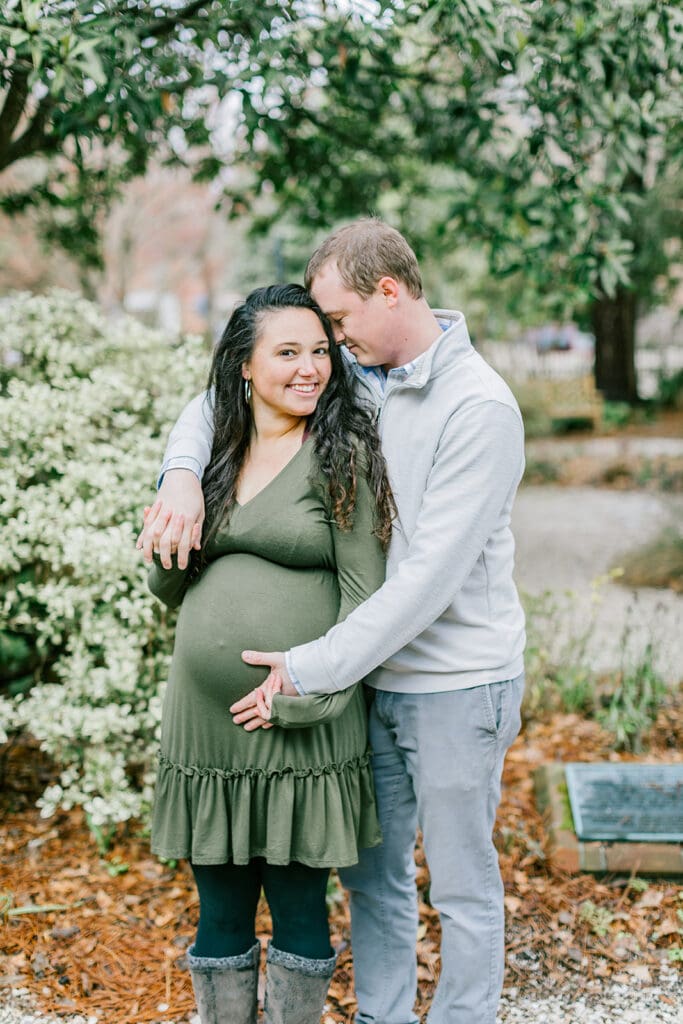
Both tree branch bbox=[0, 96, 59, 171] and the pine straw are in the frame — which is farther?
tree branch bbox=[0, 96, 59, 171]

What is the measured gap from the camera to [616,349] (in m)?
16.0

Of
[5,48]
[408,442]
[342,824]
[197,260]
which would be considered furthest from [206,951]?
[197,260]

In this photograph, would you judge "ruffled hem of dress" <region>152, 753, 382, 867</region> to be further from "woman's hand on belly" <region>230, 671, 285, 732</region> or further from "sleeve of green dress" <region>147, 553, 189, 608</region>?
"sleeve of green dress" <region>147, 553, 189, 608</region>

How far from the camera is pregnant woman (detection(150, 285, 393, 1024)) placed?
2.12m

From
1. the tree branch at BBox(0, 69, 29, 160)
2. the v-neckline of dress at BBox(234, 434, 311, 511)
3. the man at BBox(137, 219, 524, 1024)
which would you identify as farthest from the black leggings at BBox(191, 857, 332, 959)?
the tree branch at BBox(0, 69, 29, 160)

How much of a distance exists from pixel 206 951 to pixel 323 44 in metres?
3.47

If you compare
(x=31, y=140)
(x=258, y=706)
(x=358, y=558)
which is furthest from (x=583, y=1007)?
(x=31, y=140)

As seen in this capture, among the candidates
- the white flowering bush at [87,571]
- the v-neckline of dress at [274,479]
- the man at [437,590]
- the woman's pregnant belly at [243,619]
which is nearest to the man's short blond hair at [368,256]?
the man at [437,590]

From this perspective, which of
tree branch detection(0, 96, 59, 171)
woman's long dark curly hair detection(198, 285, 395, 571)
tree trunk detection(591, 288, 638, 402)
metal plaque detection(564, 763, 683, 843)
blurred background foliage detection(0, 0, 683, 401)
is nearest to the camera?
woman's long dark curly hair detection(198, 285, 395, 571)

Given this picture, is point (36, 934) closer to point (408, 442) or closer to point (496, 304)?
point (408, 442)

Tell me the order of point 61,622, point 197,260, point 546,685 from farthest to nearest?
point 197,260 → point 546,685 → point 61,622

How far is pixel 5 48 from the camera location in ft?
8.75

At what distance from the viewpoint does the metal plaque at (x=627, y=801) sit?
3301 mm

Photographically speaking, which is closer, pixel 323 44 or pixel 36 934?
pixel 36 934
